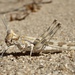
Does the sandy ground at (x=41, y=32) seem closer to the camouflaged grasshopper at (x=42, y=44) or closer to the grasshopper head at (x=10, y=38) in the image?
the camouflaged grasshopper at (x=42, y=44)

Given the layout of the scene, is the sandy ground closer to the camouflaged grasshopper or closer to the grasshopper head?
the camouflaged grasshopper

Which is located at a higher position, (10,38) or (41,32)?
(10,38)

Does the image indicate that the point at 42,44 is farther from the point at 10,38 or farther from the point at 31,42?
the point at 10,38

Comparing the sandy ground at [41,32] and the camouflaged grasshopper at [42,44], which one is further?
the camouflaged grasshopper at [42,44]

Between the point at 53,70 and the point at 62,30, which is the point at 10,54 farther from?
the point at 62,30

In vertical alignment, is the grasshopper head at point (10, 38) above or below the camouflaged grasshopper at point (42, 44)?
above

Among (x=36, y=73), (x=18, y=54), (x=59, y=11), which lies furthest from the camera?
(x=59, y=11)

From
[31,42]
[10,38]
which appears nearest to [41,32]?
[31,42]

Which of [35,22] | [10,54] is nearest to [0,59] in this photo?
[10,54]

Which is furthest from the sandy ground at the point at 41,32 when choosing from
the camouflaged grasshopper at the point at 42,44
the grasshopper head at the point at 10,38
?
the grasshopper head at the point at 10,38
